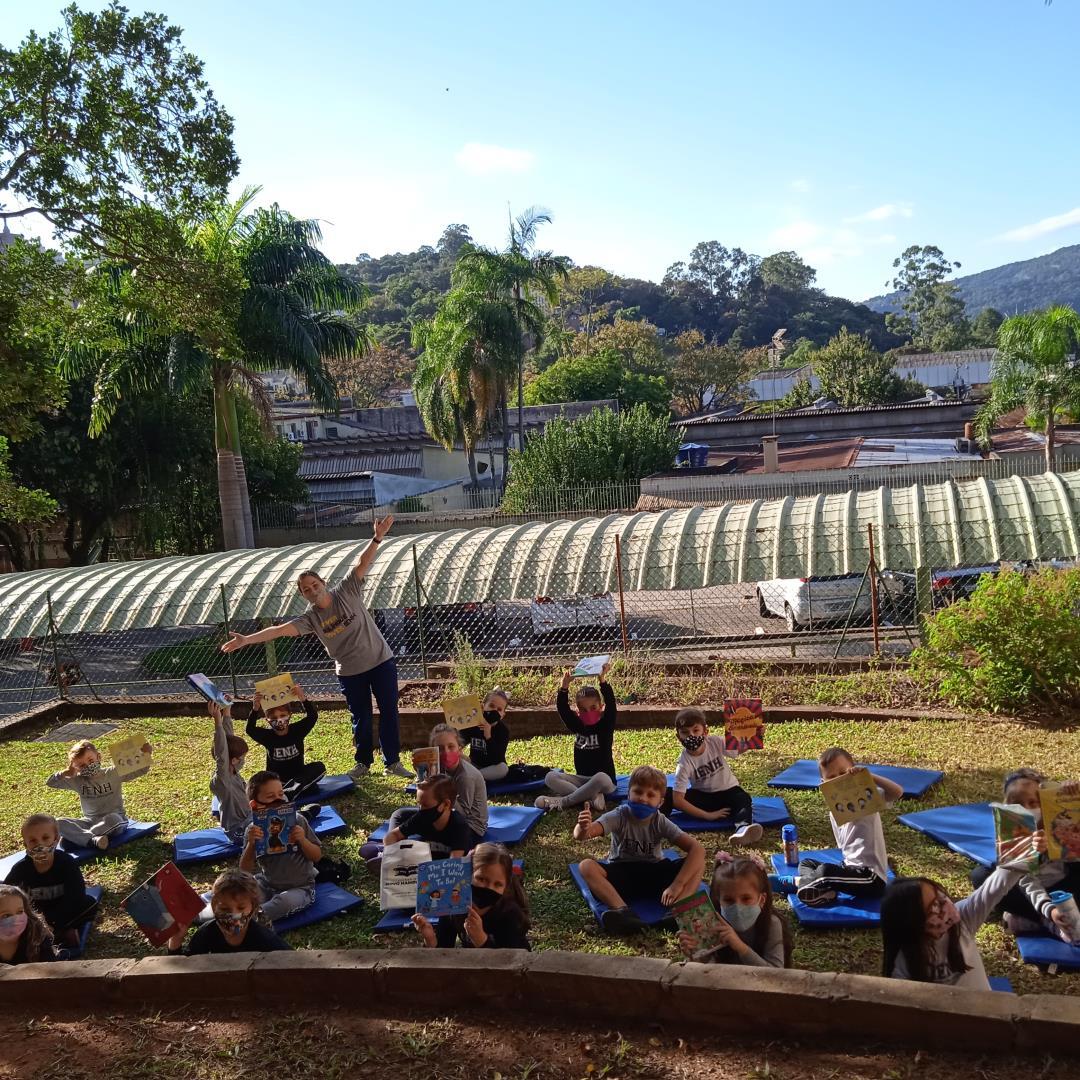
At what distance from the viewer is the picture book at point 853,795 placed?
602cm

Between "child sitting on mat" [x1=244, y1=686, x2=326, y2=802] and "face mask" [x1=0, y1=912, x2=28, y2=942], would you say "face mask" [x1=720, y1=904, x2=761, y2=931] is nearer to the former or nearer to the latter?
"face mask" [x1=0, y1=912, x2=28, y2=942]

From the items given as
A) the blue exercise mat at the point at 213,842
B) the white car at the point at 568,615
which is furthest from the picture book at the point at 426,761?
the white car at the point at 568,615

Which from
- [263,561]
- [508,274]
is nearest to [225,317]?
[263,561]

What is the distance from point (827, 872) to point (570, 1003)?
2063 mm

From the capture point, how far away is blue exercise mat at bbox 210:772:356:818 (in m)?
8.99

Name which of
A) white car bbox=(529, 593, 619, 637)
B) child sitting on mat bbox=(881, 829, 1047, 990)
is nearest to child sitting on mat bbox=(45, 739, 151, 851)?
child sitting on mat bbox=(881, 829, 1047, 990)

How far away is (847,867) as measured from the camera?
617 cm

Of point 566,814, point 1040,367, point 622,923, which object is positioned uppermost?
point 1040,367

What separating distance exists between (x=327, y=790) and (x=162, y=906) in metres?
3.65

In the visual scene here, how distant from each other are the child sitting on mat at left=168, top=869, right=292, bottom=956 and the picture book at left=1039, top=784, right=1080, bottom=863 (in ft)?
12.8

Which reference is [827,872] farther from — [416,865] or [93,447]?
[93,447]

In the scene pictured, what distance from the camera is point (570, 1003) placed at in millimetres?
4785

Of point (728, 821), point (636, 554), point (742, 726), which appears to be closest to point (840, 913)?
point (728, 821)

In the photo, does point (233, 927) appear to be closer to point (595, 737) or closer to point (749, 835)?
point (749, 835)
